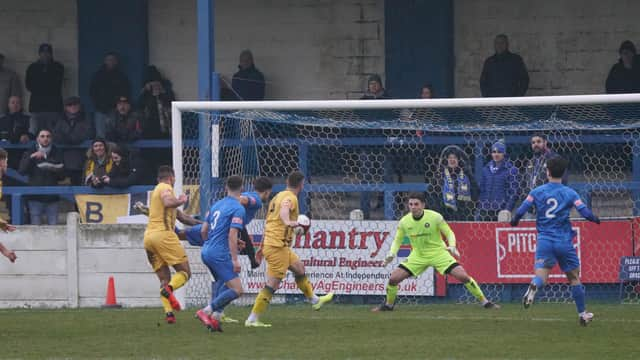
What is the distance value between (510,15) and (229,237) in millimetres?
8619

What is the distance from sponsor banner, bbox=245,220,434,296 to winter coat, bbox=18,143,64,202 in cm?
344

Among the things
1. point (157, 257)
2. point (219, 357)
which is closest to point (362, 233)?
point (157, 257)

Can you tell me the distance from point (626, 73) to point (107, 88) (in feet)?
25.0

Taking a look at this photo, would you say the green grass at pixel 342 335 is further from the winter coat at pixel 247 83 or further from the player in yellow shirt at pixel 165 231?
the winter coat at pixel 247 83

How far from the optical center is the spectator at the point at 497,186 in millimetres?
16797

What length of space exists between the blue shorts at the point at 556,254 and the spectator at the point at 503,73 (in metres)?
5.85

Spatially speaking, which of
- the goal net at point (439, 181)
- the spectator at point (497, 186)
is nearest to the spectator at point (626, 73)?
the goal net at point (439, 181)

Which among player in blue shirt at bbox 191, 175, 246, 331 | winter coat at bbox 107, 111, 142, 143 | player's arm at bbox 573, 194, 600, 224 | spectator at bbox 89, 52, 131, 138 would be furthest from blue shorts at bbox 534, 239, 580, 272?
spectator at bbox 89, 52, 131, 138

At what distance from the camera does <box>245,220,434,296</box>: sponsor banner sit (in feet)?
55.6

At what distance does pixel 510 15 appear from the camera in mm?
20438

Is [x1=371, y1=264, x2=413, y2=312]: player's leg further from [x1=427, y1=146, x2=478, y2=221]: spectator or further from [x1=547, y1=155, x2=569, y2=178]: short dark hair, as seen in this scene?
[x1=547, y1=155, x2=569, y2=178]: short dark hair

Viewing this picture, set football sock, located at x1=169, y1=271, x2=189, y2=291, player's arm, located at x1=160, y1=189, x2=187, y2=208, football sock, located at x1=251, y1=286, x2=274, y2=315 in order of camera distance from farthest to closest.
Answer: player's arm, located at x1=160, y1=189, x2=187, y2=208
football sock, located at x1=169, y1=271, x2=189, y2=291
football sock, located at x1=251, y1=286, x2=274, y2=315

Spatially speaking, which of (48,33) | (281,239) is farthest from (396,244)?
(48,33)

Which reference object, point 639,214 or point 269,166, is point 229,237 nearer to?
point 269,166
